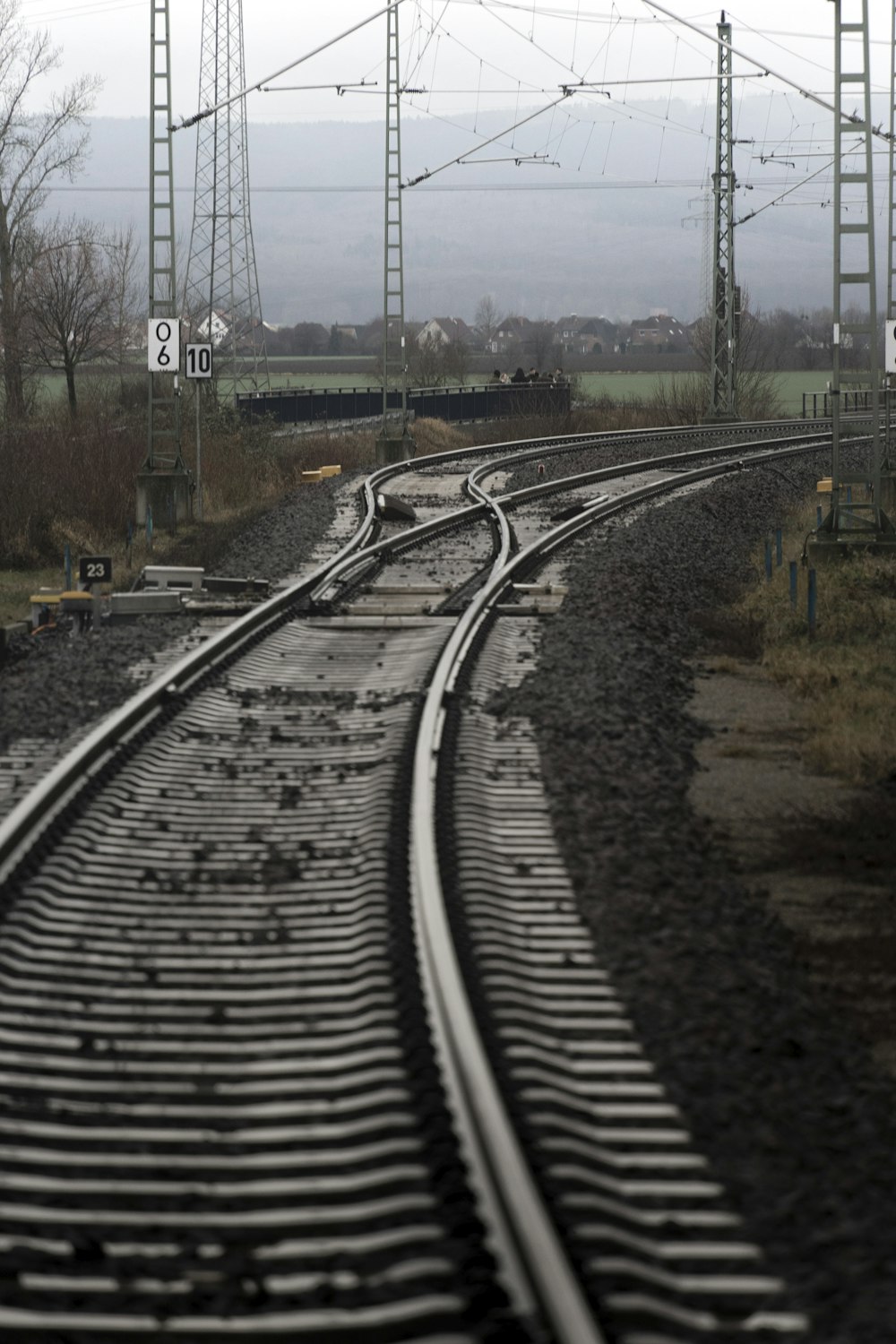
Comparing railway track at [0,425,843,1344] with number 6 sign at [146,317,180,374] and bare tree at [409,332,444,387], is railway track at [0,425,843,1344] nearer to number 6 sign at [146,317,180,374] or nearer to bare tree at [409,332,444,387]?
number 6 sign at [146,317,180,374]

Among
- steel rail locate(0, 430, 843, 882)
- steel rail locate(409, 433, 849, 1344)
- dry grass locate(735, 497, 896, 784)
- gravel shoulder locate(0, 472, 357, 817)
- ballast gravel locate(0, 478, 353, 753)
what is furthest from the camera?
ballast gravel locate(0, 478, 353, 753)

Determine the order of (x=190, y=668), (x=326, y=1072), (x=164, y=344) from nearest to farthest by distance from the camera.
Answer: (x=326, y=1072) → (x=190, y=668) → (x=164, y=344)

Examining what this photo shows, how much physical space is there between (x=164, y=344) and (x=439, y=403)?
116ft

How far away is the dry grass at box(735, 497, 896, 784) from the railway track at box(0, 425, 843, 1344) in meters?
2.13

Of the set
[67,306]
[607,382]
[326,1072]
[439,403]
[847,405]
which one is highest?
[607,382]

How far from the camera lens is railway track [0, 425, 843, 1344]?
12.5 feet

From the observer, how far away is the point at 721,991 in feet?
19.1

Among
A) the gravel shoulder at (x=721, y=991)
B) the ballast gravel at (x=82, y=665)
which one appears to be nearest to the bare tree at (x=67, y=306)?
the ballast gravel at (x=82, y=665)

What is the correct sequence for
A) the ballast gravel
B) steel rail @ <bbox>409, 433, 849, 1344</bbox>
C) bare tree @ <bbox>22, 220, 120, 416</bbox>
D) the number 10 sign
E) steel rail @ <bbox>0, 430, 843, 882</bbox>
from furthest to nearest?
1. bare tree @ <bbox>22, 220, 120, 416</bbox>
2. the number 10 sign
3. the ballast gravel
4. steel rail @ <bbox>0, 430, 843, 882</bbox>
5. steel rail @ <bbox>409, 433, 849, 1344</bbox>

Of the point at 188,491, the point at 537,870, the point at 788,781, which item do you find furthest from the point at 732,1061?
the point at 188,491

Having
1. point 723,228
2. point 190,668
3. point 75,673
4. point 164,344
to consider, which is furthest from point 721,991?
point 723,228

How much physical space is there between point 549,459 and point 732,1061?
97.1ft

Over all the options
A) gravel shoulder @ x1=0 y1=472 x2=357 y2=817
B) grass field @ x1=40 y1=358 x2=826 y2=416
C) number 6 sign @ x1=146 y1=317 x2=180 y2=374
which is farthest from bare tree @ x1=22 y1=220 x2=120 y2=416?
gravel shoulder @ x1=0 y1=472 x2=357 y2=817

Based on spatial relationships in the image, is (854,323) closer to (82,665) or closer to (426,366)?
(82,665)
